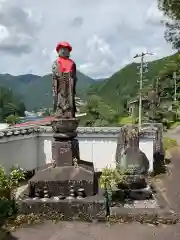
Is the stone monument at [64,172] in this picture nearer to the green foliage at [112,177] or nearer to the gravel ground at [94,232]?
the green foliage at [112,177]

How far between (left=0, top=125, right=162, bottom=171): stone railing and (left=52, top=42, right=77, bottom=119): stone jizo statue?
4746mm

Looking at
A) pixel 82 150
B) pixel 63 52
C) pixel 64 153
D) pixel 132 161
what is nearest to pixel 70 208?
pixel 64 153

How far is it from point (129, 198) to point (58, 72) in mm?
4059

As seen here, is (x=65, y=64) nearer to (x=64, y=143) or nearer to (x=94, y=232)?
(x=64, y=143)

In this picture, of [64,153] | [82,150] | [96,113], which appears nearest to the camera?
[64,153]

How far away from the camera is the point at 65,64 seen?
394 inches

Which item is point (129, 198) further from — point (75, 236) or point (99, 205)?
point (75, 236)

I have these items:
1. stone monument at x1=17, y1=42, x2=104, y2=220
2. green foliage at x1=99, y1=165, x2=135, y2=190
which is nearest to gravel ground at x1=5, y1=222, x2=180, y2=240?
stone monument at x1=17, y1=42, x2=104, y2=220

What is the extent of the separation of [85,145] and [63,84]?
5515 mm

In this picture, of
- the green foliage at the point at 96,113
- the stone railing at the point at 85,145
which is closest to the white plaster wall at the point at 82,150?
the stone railing at the point at 85,145

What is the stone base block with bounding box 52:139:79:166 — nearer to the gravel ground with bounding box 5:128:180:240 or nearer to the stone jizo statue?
the stone jizo statue

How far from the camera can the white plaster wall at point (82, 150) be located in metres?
14.5

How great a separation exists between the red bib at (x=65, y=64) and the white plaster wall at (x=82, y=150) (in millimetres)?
5181

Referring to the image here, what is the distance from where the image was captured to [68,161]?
986 centimetres
